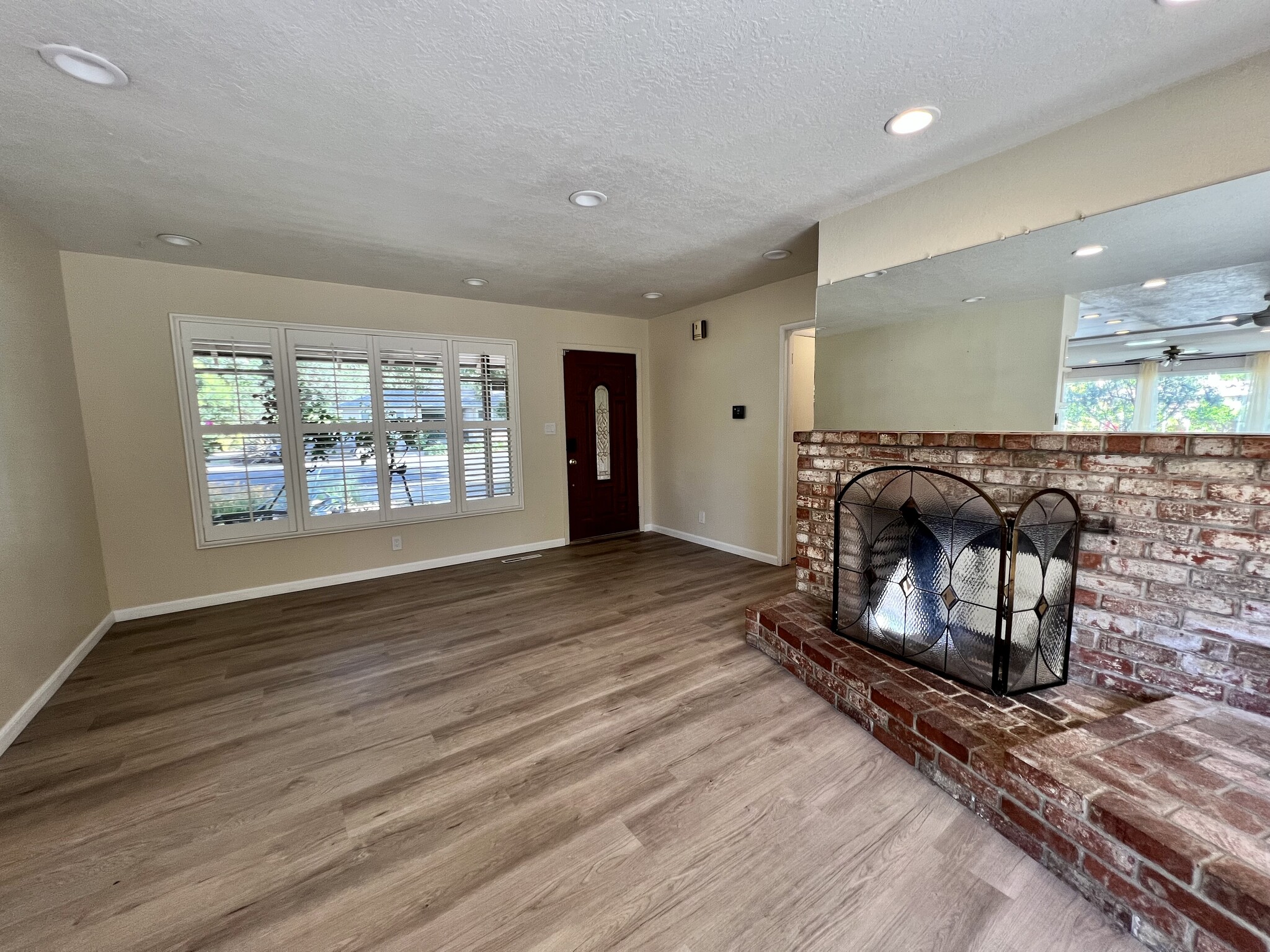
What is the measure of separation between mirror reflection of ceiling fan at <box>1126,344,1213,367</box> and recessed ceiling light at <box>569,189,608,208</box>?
2336mm

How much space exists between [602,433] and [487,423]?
135cm

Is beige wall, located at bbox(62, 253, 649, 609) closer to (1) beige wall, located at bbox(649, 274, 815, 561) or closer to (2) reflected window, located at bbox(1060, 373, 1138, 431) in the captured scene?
(1) beige wall, located at bbox(649, 274, 815, 561)

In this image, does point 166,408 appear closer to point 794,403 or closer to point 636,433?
point 636,433

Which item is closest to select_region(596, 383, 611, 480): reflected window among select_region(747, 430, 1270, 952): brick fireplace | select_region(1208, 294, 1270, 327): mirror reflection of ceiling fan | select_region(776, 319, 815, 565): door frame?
select_region(776, 319, 815, 565): door frame

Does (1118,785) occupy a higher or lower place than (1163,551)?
lower

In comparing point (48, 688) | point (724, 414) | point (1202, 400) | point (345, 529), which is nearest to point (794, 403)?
point (724, 414)

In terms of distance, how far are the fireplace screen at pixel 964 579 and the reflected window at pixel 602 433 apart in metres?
3.37

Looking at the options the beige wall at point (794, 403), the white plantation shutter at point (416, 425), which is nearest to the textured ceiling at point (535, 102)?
the white plantation shutter at point (416, 425)

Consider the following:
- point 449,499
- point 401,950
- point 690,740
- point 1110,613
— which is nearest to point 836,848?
point 690,740

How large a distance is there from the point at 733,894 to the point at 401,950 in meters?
0.88

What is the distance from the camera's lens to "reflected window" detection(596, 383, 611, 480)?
5379mm

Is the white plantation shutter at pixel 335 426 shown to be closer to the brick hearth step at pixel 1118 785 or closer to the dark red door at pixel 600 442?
the dark red door at pixel 600 442

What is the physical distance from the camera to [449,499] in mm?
4473

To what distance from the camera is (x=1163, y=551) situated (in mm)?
1746
